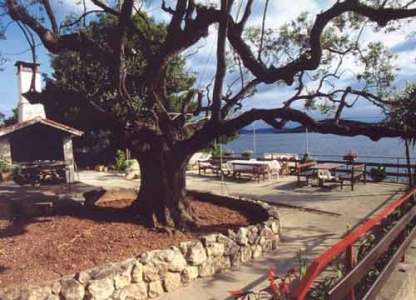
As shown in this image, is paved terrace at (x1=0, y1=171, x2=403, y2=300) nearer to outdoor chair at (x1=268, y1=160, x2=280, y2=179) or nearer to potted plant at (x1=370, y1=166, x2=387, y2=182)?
outdoor chair at (x1=268, y1=160, x2=280, y2=179)

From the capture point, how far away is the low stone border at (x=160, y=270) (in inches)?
146

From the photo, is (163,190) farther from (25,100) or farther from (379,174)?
(25,100)

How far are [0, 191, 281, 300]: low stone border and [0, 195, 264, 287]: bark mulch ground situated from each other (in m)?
0.53

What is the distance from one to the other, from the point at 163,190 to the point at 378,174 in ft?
34.7

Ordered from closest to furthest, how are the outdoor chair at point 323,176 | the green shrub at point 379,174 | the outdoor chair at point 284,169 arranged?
1. the outdoor chair at point 323,176
2. the green shrub at point 379,174
3. the outdoor chair at point 284,169

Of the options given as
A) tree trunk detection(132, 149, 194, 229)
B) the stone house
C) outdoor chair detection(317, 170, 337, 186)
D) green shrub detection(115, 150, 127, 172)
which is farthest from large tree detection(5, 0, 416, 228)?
green shrub detection(115, 150, 127, 172)

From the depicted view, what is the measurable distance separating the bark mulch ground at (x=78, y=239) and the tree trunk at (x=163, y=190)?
0.33m

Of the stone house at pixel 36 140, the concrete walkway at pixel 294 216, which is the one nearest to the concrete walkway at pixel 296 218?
the concrete walkway at pixel 294 216

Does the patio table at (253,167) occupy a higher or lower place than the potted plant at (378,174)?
higher

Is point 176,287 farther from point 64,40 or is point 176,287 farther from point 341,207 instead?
point 341,207

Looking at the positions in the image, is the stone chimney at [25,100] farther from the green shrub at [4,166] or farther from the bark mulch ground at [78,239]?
the bark mulch ground at [78,239]

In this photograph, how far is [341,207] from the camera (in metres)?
9.12

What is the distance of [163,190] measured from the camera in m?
6.62

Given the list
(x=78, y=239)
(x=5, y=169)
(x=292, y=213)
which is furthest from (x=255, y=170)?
(x=5, y=169)
